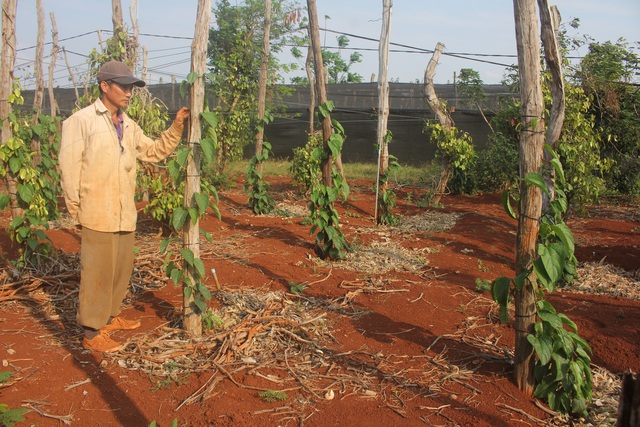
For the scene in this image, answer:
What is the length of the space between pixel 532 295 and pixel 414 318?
1.43 metres

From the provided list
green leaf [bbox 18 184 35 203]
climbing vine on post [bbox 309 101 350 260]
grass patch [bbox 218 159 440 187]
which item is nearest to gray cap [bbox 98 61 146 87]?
green leaf [bbox 18 184 35 203]

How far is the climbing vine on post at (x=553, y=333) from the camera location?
326 centimetres

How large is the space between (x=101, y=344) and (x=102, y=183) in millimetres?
1094

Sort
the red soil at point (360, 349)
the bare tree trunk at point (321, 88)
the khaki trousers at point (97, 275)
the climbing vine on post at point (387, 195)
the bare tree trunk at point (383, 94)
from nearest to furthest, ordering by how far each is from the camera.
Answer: the red soil at point (360, 349) < the khaki trousers at point (97, 275) < the bare tree trunk at point (321, 88) < the bare tree trunk at point (383, 94) < the climbing vine on post at point (387, 195)

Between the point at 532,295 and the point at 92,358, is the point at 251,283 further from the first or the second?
the point at 532,295

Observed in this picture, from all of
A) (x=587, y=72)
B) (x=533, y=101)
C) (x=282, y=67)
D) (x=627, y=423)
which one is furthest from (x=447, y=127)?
(x=627, y=423)

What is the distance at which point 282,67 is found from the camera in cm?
1314

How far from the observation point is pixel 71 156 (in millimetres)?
3865

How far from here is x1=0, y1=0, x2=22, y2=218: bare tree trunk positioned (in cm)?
580

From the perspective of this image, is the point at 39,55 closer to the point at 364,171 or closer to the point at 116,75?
the point at 364,171

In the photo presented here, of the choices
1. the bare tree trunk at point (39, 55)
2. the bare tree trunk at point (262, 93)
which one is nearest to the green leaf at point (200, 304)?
the bare tree trunk at point (262, 93)

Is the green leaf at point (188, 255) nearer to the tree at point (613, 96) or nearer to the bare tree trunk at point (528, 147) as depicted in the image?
the bare tree trunk at point (528, 147)

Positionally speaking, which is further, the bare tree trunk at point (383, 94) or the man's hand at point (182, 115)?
the bare tree trunk at point (383, 94)

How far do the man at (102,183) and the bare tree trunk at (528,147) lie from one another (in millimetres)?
2152
